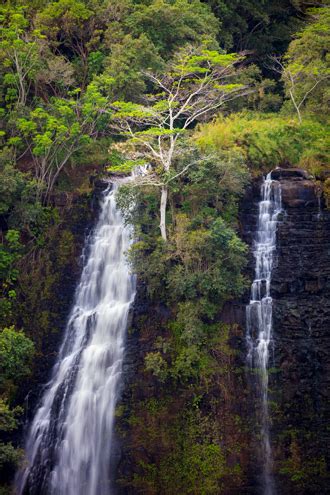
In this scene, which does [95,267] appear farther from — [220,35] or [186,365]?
[220,35]

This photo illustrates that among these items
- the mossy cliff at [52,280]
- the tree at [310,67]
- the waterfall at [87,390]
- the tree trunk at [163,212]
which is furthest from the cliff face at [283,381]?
the tree at [310,67]

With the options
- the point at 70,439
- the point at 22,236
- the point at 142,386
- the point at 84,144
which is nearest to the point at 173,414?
the point at 142,386

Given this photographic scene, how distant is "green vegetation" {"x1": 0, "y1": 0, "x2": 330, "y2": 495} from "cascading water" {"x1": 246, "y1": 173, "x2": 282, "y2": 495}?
59 cm

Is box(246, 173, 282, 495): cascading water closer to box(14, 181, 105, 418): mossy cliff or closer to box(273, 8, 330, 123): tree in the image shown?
box(273, 8, 330, 123): tree

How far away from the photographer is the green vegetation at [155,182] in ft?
64.6

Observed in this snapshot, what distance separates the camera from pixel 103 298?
2245 centimetres

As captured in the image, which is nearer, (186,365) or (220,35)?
(186,365)

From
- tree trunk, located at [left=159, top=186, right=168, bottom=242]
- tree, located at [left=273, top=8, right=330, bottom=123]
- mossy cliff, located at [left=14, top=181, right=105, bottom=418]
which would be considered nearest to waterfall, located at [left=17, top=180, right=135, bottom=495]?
mossy cliff, located at [left=14, top=181, right=105, bottom=418]

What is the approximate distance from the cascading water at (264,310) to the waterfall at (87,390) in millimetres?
4399

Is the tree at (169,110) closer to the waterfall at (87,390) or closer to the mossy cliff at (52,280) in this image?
the waterfall at (87,390)

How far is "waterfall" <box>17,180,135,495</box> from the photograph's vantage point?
19609mm

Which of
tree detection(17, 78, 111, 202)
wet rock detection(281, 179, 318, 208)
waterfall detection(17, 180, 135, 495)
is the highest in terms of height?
tree detection(17, 78, 111, 202)

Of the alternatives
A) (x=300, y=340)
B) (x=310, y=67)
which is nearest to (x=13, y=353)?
(x=300, y=340)

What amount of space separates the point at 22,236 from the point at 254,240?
9.02 metres
